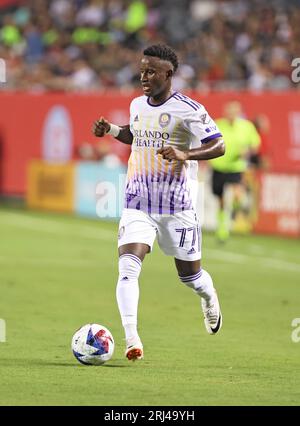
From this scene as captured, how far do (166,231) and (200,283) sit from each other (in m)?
0.61

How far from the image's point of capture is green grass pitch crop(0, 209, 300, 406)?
7.91m

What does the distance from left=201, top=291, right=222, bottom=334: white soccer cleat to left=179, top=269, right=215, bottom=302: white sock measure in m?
0.09

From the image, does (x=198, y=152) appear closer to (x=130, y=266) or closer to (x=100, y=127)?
(x=100, y=127)

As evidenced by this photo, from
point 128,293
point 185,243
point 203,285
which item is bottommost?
point 128,293

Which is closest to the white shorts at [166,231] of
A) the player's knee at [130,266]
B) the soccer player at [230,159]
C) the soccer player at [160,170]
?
the soccer player at [160,170]

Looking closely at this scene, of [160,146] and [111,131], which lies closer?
[160,146]

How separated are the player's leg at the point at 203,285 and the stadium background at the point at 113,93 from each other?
23.5 feet

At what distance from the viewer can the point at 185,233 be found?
9367 millimetres

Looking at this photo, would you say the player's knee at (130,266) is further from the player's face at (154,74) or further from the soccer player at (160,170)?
the player's face at (154,74)

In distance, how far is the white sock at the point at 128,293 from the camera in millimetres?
8805

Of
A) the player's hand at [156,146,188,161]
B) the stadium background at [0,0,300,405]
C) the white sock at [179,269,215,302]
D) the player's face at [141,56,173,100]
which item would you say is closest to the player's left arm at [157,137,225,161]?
the player's hand at [156,146,188,161]

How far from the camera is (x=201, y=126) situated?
9125 mm

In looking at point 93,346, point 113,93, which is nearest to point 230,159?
point 113,93

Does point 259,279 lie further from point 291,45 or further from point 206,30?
point 206,30
